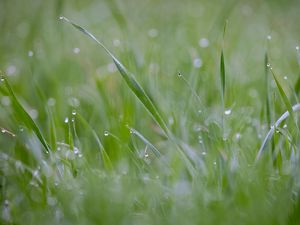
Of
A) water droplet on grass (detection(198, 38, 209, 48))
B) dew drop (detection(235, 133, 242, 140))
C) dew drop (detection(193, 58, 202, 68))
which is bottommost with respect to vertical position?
dew drop (detection(235, 133, 242, 140))

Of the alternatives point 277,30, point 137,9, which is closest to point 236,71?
point 277,30

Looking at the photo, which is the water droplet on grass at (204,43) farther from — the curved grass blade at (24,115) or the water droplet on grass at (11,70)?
the curved grass blade at (24,115)

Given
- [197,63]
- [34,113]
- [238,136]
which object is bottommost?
[34,113]

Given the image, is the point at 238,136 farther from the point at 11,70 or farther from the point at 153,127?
the point at 11,70

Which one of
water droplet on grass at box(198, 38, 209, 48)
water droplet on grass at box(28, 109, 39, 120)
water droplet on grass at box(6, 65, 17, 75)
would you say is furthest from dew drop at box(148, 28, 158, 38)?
water droplet on grass at box(28, 109, 39, 120)

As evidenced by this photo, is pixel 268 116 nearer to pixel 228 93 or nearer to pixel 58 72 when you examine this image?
pixel 228 93

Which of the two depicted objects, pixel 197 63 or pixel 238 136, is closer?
pixel 238 136

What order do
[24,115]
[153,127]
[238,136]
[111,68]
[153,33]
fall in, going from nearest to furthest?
[24,115]
[238,136]
[153,127]
[111,68]
[153,33]

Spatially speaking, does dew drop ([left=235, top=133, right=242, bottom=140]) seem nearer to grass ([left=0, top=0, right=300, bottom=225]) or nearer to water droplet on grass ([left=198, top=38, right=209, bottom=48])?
grass ([left=0, top=0, right=300, bottom=225])

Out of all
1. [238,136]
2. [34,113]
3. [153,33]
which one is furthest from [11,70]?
[238,136]
